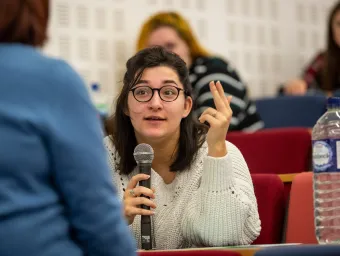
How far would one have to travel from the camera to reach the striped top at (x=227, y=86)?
15.8 feet

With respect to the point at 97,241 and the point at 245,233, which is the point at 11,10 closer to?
the point at 97,241

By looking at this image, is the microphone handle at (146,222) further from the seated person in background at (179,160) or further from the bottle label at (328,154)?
the bottle label at (328,154)

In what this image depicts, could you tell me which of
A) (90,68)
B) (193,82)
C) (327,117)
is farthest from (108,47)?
(327,117)

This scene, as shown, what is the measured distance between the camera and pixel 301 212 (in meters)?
2.77

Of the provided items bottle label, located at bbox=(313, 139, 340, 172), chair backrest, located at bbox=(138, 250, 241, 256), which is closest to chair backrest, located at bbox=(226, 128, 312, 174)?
bottle label, located at bbox=(313, 139, 340, 172)

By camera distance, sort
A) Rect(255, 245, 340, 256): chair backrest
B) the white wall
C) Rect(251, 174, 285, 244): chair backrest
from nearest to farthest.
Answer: Rect(255, 245, 340, 256): chair backrest → Rect(251, 174, 285, 244): chair backrest → the white wall

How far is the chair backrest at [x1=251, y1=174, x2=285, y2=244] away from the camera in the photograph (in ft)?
9.29

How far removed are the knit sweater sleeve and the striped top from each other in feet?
6.82

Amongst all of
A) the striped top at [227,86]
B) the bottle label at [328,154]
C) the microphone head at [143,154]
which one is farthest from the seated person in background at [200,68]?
the bottle label at [328,154]

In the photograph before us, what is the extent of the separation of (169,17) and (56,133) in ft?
12.4

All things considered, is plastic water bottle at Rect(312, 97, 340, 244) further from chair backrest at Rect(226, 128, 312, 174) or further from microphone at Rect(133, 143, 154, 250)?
chair backrest at Rect(226, 128, 312, 174)

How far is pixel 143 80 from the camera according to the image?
2.94m

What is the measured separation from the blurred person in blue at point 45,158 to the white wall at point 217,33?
3.89 m

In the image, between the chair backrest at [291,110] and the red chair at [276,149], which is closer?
the red chair at [276,149]
